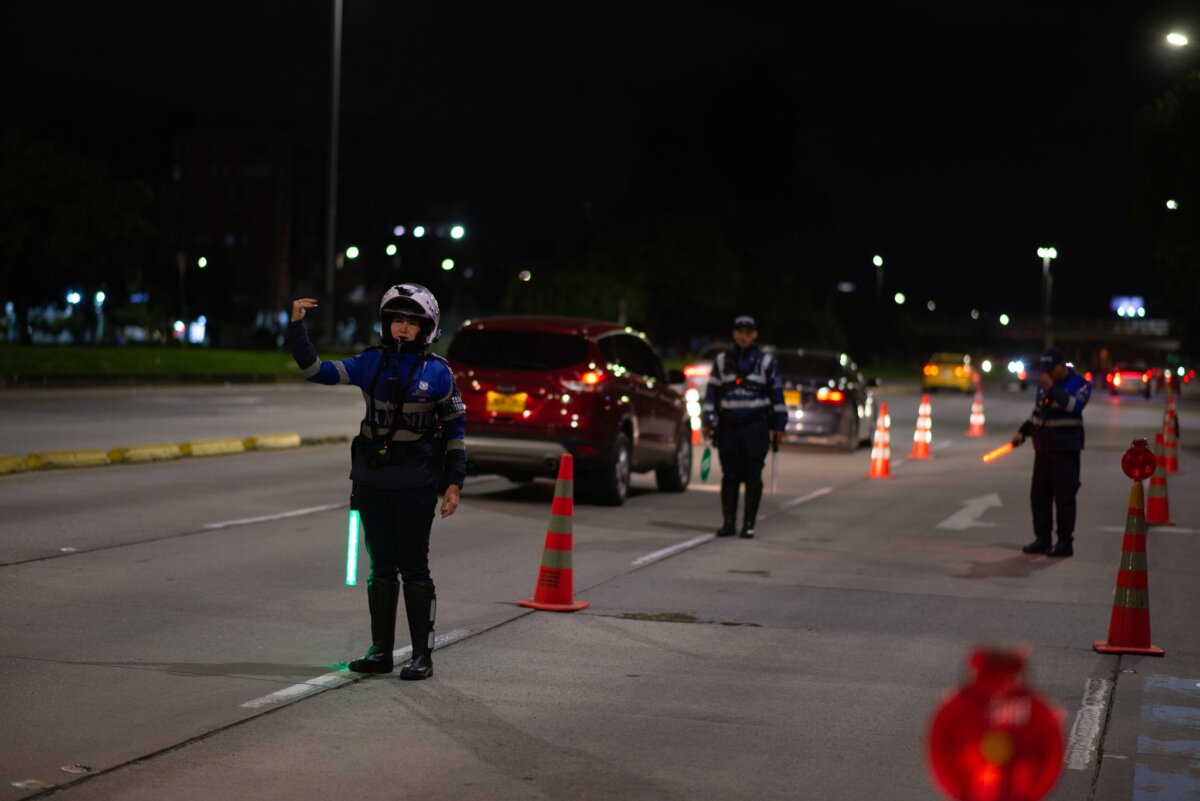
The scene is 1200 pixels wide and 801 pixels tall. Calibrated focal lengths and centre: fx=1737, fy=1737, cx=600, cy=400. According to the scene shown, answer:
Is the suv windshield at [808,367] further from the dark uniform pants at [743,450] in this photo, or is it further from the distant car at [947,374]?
the distant car at [947,374]

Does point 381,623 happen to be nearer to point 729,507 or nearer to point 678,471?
point 729,507

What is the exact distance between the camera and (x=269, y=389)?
4434 cm

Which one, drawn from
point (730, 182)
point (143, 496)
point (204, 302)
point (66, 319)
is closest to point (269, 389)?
point (143, 496)

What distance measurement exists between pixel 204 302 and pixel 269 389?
8992cm

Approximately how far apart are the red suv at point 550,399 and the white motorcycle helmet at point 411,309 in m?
8.48

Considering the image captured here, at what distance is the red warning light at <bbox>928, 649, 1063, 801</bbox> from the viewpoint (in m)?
2.61

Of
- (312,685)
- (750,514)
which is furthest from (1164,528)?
(312,685)

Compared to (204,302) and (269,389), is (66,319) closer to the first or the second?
(204,302)

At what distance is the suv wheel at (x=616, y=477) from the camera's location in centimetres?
1692

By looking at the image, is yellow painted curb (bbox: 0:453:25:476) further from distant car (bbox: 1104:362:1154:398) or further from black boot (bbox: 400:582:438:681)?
distant car (bbox: 1104:362:1154:398)

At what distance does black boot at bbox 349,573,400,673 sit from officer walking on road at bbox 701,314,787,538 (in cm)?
696

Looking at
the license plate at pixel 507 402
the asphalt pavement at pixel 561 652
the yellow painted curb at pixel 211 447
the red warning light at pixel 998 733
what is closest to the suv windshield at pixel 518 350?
the license plate at pixel 507 402

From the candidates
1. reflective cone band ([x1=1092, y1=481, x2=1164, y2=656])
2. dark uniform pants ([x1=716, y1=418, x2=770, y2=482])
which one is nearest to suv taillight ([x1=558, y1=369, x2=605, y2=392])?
dark uniform pants ([x1=716, y1=418, x2=770, y2=482])

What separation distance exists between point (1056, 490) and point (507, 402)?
5.29m
